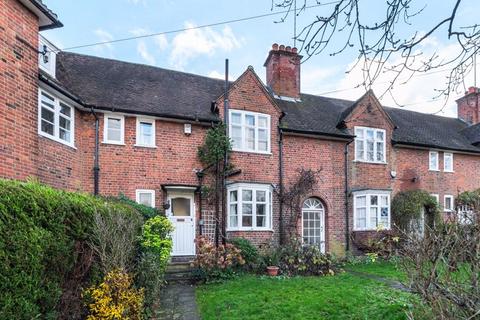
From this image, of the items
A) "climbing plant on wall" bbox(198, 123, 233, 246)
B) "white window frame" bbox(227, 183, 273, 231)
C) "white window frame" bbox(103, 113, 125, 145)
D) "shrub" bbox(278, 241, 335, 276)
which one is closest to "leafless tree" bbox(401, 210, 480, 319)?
"shrub" bbox(278, 241, 335, 276)

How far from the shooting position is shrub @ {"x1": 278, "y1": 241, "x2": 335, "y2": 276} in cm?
1238

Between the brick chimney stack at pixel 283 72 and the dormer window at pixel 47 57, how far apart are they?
9.91 metres

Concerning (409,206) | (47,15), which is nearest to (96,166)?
(47,15)

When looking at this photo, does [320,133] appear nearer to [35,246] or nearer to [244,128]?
[244,128]

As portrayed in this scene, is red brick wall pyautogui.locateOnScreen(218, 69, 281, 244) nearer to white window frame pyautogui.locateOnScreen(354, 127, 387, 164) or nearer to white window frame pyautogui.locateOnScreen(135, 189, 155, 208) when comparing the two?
white window frame pyautogui.locateOnScreen(135, 189, 155, 208)

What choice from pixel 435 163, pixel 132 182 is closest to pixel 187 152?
pixel 132 182

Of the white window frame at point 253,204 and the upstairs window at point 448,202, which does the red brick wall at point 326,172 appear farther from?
the upstairs window at point 448,202

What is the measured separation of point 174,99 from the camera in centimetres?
1512

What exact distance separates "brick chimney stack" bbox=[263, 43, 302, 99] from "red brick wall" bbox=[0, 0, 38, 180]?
11.2m

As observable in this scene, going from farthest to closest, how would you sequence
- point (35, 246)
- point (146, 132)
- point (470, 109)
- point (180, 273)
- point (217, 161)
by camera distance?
point (470, 109)
point (217, 161)
point (146, 132)
point (180, 273)
point (35, 246)

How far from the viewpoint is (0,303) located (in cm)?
390

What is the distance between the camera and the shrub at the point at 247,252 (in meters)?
12.6

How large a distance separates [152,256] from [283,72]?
42.0 ft

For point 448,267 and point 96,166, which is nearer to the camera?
point 448,267
